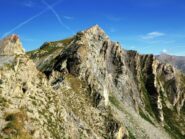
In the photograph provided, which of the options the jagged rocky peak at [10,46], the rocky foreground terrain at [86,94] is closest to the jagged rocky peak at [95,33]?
the rocky foreground terrain at [86,94]

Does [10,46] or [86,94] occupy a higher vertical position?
[10,46]

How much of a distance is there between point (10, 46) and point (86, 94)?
30.5 m

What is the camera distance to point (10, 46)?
6781cm

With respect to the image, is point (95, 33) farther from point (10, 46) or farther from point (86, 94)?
point (10, 46)

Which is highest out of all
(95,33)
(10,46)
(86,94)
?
(95,33)

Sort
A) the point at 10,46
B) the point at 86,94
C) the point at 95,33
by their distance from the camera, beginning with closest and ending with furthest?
the point at 10,46 → the point at 86,94 → the point at 95,33

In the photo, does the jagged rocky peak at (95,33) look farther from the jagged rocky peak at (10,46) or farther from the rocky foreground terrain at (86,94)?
the jagged rocky peak at (10,46)

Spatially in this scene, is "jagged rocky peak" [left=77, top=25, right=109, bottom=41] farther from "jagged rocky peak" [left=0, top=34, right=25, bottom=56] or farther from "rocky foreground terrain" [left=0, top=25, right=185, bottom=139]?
"jagged rocky peak" [left=0, top=34, right=25, bottom=56]

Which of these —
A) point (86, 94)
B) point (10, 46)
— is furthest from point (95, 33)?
point (10, 46)

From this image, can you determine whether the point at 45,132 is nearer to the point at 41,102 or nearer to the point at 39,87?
the point at 41,102

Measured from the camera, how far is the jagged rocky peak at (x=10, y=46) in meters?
66.4

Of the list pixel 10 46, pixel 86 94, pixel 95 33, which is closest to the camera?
pixel 10 46

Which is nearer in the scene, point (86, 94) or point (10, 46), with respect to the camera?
point (10, 46)

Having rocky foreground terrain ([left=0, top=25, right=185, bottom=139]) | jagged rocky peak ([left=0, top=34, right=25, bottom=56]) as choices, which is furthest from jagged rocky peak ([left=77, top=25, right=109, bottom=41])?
jagged rocky peak ([left=0, top=34, right=25, bottom=56])
